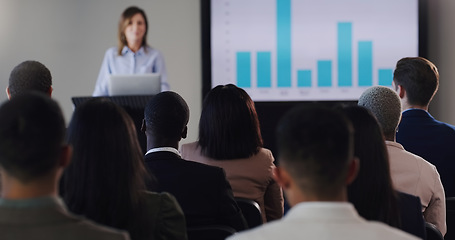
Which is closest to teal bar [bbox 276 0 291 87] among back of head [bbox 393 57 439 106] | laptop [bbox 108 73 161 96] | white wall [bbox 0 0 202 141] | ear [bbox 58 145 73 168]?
white wall [bbox 0 0 202 141]

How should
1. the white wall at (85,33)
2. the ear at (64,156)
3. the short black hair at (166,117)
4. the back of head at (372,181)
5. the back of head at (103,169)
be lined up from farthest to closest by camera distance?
the white wall at (85,33) → the short black hair at (166,117) → the back of head at (372,181) → the back of head at (103,169) → the ear at (64,156)

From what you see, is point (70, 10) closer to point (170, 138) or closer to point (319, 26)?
point (319, 26)

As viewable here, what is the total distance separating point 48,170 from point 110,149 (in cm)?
53

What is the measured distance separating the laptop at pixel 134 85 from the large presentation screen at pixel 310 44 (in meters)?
1.70

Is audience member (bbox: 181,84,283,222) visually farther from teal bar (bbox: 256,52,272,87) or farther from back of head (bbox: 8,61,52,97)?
teal bar (bbox: 256,52,272,87)

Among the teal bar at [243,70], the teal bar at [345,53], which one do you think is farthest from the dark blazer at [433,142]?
the teal bar at [243,70]

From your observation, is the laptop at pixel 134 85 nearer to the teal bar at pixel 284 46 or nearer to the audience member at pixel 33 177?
the teal bar at pixel 284 46

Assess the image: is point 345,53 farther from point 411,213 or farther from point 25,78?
point 411,213

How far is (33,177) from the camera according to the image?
135 cm

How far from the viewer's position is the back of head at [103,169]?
186cm

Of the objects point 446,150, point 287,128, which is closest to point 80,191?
point 287,128

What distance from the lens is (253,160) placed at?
307 centimetres

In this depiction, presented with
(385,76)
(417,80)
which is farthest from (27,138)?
(385,76)

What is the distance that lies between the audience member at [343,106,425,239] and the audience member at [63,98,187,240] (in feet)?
1.78
